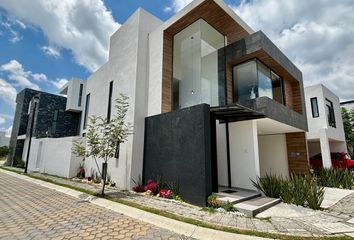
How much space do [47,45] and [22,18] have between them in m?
2.54

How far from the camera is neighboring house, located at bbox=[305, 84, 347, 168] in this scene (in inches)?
632

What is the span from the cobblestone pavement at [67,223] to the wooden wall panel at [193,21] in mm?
5281

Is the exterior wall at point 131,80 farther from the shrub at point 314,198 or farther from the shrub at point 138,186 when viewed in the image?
the shrub at point 314,198

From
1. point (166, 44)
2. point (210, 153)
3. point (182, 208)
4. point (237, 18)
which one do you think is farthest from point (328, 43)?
point (182, 208)

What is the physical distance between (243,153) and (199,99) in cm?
317

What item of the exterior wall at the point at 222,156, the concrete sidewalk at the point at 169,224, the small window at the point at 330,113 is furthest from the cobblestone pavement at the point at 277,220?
the small window at the point at 330,113

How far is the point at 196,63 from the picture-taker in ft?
33.9

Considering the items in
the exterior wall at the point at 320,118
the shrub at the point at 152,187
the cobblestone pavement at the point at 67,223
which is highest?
the exterior wall at the point at 320,118

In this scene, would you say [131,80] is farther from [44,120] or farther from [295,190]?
[44,120]

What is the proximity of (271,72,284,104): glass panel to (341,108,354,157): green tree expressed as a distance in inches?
723

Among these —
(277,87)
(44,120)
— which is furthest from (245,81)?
(44,120)

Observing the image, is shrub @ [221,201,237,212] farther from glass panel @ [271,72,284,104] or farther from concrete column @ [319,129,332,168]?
concrete column @ [319,129,332,168]

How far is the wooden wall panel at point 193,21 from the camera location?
8758 millimetres

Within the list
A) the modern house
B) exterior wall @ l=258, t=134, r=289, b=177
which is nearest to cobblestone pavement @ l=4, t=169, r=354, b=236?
the modern house
